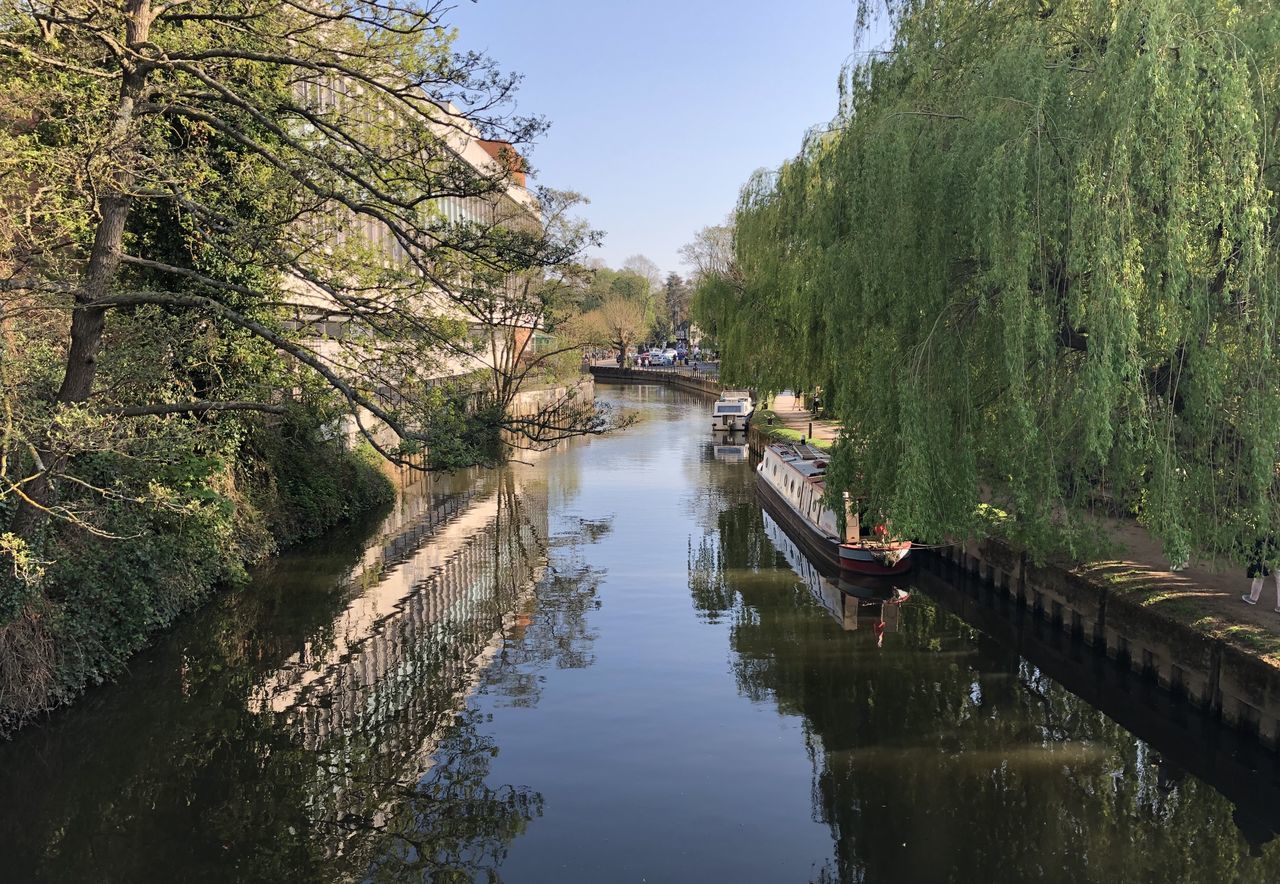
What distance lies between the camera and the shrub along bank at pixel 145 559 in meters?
10.5

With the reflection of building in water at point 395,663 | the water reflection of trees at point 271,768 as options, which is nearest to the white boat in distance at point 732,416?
the reflection of building in water at point 395,663

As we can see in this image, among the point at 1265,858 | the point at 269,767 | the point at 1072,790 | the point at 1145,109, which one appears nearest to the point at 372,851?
the point at 269,767

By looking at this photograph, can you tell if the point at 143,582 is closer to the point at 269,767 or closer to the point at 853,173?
the point at 269,767

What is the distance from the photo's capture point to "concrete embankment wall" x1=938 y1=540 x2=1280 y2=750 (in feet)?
33.3

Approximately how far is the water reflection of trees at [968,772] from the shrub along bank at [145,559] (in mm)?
7201

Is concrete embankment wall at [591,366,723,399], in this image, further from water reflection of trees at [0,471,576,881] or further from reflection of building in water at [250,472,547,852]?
water reflection of trees at [0,471,576,881]

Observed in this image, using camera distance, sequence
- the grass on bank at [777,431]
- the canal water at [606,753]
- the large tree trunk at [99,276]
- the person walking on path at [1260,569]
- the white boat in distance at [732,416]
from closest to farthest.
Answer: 1. the canal water at [606,753]
2. the large tree trunk at [99,276]
3. the person walking on path at [1260,569]
4. the grass on bank at [777,431]
5. the white boat in distance at [732,416]

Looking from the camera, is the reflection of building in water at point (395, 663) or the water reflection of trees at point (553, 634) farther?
the water reflection of trees at point (553, 634)

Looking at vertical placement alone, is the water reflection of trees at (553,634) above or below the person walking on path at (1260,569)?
below

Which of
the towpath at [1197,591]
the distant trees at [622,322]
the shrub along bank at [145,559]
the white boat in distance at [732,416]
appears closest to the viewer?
the shrub along bank at [145,559]

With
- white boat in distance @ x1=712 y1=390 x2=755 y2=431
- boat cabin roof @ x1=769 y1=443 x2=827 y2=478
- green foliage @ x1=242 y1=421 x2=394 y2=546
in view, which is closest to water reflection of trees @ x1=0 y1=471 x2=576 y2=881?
green foliage @ x1=242 y1=421 x2=394 y2=546

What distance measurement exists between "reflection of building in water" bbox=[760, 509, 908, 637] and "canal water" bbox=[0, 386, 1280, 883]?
5.0 inches

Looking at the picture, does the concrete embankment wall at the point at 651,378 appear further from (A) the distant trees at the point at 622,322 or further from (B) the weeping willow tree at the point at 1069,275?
(B) the weeping willow tree at the point at 1069,275

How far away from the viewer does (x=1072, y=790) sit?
9805 millimetres
